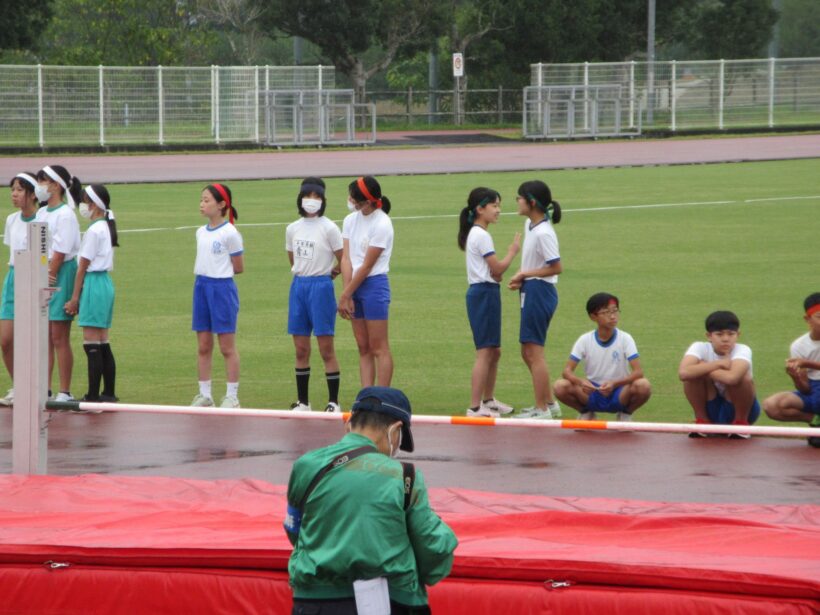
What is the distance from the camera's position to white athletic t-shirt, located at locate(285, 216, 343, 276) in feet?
38.9

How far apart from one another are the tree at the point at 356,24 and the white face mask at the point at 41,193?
49821 mm

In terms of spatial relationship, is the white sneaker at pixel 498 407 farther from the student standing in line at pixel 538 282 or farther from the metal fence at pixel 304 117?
the metal fence at pixel 304 117

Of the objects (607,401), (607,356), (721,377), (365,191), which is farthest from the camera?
(365,191)

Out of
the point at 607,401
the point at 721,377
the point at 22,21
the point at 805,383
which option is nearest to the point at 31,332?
the point at 607,401

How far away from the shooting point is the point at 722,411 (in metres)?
11.0

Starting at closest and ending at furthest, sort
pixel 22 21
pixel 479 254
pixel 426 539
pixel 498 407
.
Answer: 1. pixel 426 539
2. pixel 479 254
3. pixel 498 407
4. pixel 22 21

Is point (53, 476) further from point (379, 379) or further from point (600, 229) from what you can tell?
point (600, 229)

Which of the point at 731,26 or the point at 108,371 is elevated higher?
the point at 731,26

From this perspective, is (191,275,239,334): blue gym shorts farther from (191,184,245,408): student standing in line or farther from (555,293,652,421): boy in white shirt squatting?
(555,293,652,421): boy in white shirt squatting

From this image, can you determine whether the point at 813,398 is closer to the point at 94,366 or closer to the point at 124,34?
the point at 94,366

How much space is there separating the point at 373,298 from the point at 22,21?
46428 millimetres

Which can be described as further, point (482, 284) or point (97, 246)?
A: point (97, 246)

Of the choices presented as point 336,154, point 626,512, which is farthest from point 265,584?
point 336,154

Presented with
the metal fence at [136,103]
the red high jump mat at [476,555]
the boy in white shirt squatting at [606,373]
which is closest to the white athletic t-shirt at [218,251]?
the boy in white shirt squatting at [606,373]
